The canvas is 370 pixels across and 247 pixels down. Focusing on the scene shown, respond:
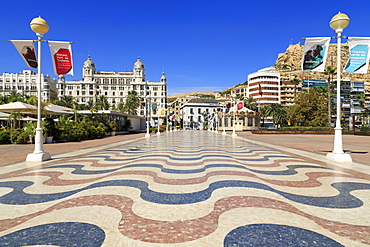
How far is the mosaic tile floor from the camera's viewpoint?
2.59 meters

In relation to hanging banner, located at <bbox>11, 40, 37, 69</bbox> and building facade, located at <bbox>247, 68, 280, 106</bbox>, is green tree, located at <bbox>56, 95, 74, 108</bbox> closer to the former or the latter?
hanging banner, located at <bbox>11, 40, 37, 69</bbox>

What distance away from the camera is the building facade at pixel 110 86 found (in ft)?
332

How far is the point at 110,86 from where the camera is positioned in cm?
10394

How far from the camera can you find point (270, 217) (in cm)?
316

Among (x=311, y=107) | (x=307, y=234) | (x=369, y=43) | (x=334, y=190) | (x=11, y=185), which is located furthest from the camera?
(x=311, y=107)

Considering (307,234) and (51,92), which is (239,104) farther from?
(51,92)

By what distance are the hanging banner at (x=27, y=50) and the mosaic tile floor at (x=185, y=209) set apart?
15.7 feet

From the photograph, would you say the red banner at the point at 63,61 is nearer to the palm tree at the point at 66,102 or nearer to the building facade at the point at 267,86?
the palm tree at the point at 66,102

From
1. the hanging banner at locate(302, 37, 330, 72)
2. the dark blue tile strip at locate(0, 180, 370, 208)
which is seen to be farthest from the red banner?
the hanging banner at locate(302, 37, 330, 72)

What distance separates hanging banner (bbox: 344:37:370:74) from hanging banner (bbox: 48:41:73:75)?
1106 cm

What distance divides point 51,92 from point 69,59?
10421 cm

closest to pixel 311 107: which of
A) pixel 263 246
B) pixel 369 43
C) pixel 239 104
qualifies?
pixel 239 104

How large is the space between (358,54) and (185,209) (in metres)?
9.14

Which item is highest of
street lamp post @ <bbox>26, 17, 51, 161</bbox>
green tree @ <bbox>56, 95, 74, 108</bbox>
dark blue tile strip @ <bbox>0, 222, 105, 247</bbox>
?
green tree @ <bbox>56, 95, 74, 108</bbox>
